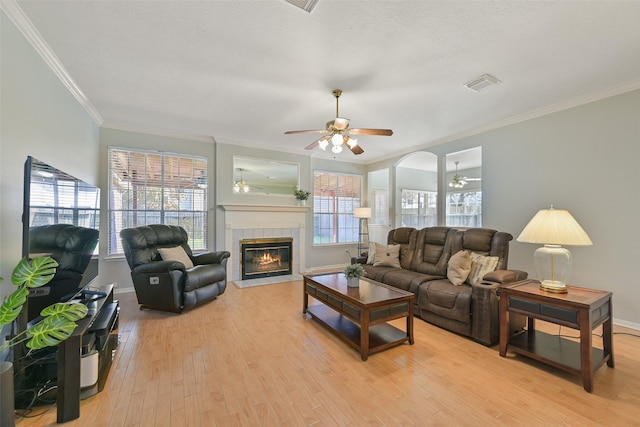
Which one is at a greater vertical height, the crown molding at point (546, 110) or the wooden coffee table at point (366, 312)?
the crown molding at point (546, 110)

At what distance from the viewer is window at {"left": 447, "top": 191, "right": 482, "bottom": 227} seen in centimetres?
635

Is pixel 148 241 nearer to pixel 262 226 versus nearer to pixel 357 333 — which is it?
pixel 262 226

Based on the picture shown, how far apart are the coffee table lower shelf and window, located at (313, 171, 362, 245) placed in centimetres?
321

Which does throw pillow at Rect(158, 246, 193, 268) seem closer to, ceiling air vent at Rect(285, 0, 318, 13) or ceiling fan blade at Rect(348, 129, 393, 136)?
ceiling fan blade at Rect(348, 129, 393, 136)

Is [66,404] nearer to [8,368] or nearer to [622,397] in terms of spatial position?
[8,368]

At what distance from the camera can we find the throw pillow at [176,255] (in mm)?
3674

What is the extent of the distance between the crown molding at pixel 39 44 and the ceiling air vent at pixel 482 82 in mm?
3883

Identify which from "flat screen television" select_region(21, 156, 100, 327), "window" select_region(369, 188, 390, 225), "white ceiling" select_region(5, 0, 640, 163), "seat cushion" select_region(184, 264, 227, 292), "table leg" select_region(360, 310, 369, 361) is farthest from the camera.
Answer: "window" select_region(369, 188, 390, 225)

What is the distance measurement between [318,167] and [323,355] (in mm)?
4525

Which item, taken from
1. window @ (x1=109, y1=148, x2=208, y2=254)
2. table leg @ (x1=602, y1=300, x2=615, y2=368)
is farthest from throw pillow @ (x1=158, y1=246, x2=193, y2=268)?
table leg @ (x1=602, y1=300, x2=615, y2=368)

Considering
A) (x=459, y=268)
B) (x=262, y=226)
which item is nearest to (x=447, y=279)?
(x=459, y=268)

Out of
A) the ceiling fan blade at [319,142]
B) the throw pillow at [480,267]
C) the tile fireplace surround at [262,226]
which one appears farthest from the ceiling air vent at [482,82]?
the tile fireplace surround at [262,226]

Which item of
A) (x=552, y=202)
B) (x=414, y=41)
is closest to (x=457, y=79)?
(x=414, y=41)

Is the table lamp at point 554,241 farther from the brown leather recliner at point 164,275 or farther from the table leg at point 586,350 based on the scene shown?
the brown leather recliner at point 164,275
